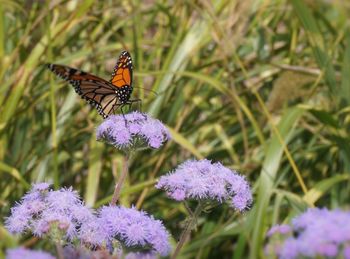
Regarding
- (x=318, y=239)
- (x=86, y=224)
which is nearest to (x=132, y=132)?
(x=86, y=224)

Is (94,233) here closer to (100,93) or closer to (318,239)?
(318,239)

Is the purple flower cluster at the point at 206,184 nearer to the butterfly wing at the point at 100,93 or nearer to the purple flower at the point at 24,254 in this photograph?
the purple flower at the point at 24,254

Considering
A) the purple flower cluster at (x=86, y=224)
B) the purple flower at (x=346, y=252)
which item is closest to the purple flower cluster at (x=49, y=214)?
the purple flower cluster at (x=86, y=224)

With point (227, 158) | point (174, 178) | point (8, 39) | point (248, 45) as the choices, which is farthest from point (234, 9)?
point (174, 178)

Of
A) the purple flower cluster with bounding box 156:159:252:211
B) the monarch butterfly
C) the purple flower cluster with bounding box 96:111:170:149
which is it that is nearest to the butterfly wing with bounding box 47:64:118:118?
the monarch butterfly

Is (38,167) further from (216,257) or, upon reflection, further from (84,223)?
(84,223)

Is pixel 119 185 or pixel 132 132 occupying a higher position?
pixel 132 132
